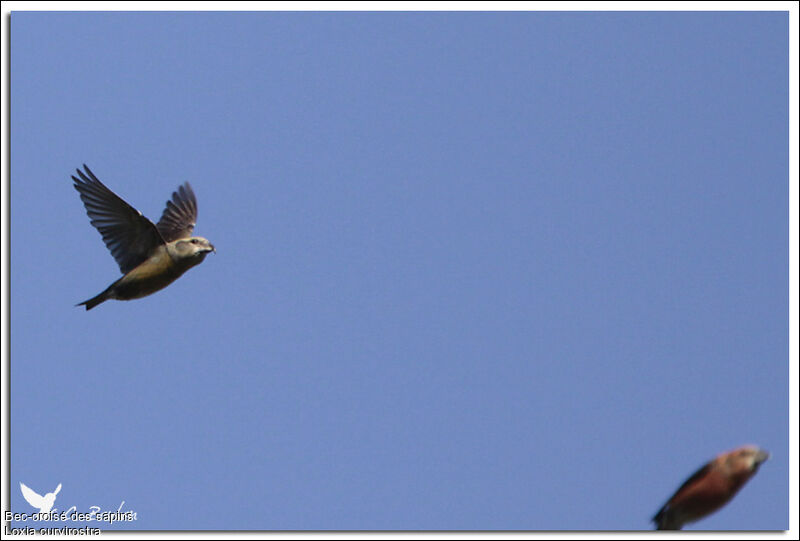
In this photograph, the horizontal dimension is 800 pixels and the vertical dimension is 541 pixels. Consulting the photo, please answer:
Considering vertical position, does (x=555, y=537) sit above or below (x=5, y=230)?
below

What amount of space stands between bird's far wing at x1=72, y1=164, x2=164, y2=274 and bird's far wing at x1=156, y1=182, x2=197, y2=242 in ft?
5.39

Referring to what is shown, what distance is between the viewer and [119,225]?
12.9 metres

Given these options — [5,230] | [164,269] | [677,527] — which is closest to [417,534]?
[677,527]

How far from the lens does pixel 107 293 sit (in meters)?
12.6

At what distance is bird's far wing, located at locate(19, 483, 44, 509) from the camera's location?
1205 cm

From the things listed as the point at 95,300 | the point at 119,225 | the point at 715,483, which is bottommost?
the point at 715,483

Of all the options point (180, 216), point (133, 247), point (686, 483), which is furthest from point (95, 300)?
point (686, 483)

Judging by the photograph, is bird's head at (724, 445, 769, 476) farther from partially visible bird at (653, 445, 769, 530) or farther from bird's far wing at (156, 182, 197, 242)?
bird's far wing at (156, 182, 197, 242)

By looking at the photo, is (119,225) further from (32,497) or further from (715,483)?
(715,483)

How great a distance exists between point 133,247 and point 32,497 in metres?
3.01

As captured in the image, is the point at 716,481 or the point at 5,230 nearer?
the point at 716,481

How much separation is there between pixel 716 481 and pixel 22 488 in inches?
299

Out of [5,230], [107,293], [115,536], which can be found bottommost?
[115,536]

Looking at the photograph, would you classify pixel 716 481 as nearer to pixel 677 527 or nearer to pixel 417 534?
pixel 677 527
